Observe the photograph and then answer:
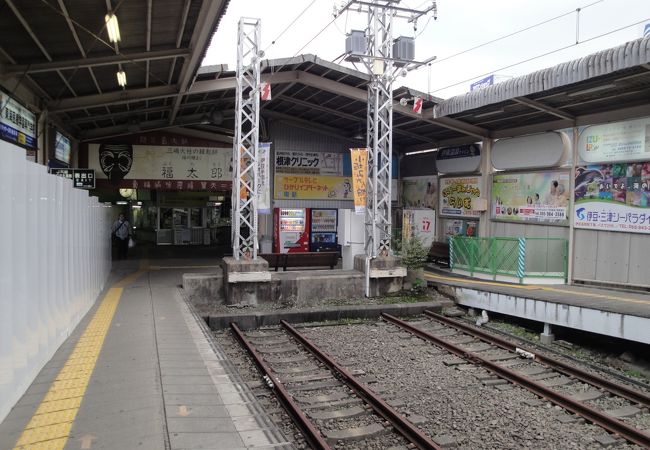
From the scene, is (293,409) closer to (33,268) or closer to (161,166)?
(33,268)

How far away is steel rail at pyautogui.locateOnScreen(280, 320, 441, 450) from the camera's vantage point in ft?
17.6

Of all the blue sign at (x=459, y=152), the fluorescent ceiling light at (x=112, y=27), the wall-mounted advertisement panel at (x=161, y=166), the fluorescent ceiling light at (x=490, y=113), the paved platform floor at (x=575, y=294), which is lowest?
the paved platform floor at (x=575, y=294)

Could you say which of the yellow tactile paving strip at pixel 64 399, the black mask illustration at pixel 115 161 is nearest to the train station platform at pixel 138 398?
the yellow tactile paving strip at pixel 64 399

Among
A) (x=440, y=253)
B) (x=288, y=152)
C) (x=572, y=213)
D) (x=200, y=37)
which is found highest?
(x=200, y=37)

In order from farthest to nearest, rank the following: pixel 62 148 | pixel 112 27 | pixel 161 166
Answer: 1. pixel 161 166
2. pixel 62 148
3. pixel 112 27

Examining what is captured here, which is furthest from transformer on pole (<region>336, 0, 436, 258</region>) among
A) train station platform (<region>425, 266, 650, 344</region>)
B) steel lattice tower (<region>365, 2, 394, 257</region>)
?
train station platform (<region>425, 266, 650, 344</region>)

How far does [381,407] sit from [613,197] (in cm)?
866

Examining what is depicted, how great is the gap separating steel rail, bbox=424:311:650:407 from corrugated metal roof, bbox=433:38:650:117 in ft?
18.8

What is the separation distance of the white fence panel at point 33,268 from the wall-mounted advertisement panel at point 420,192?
13802 millimetres

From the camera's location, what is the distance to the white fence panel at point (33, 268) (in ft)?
12.7

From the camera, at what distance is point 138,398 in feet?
15.3

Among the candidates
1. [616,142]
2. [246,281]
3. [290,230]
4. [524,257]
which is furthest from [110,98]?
[616,142]

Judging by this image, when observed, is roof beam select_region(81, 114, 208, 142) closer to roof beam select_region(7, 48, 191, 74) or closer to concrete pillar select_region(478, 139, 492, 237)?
roof beam select_region(7, 48, 191, 74)

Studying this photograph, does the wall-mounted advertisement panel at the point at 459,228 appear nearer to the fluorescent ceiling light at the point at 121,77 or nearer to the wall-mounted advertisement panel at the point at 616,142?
the wall-mounted advertisement panel at the point at 616,142
